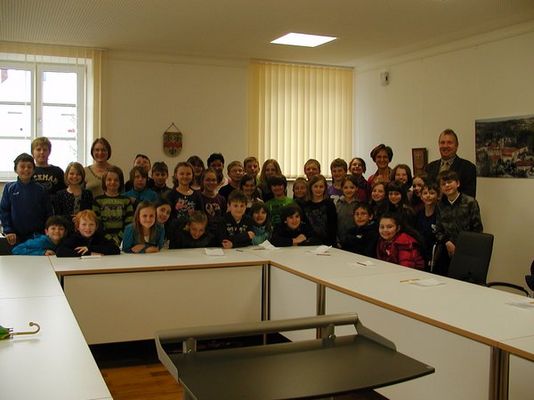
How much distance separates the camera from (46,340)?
7.17 ft

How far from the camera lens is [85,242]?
423cm

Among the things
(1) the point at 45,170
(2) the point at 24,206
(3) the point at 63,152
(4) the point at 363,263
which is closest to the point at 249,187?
(4) the point at 363,263

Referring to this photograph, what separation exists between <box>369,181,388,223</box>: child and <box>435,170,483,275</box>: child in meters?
0.56

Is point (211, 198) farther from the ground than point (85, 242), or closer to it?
farther from the ground

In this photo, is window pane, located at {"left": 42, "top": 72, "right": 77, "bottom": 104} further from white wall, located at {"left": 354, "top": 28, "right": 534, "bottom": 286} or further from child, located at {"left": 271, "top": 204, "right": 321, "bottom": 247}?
white wall, located at {"left": 354, "top": 28, "right": 534, "bottom": 286}

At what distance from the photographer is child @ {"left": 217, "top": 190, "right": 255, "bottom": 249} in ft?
15.7

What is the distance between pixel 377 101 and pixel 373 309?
200 inches

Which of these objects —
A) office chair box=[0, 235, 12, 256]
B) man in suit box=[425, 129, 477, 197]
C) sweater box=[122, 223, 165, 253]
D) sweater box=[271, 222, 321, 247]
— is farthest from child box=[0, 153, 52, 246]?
man in suit box=[425, 129, 477, 197]

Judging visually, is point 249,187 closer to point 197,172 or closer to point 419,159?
→ point 197,172

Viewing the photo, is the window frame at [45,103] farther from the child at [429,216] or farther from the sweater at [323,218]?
the child at [429,216]

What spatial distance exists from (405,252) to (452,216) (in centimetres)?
55

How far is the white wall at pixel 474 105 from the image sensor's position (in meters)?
5.66

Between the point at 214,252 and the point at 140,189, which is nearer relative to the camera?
the point at 214,252

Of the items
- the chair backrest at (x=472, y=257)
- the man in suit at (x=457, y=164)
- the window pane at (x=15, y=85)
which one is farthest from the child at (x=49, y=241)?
the man in suit at (x=457, y=164)
